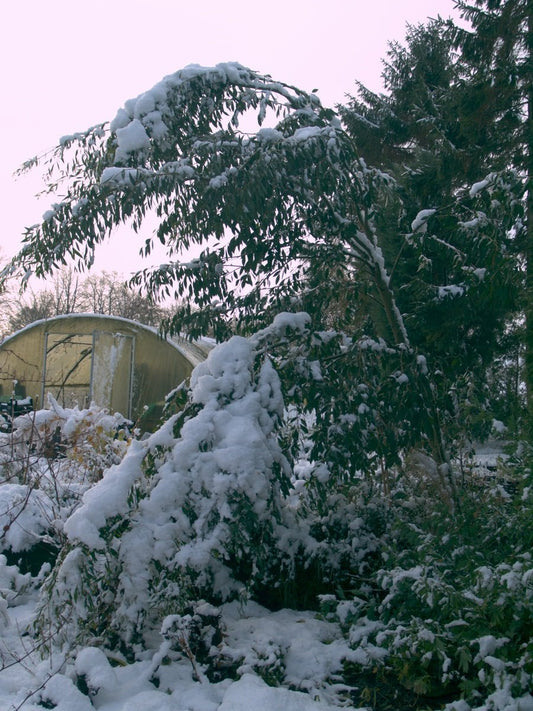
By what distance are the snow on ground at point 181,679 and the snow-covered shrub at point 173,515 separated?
205mm

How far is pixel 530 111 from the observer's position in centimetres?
930

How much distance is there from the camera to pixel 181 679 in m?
2.67

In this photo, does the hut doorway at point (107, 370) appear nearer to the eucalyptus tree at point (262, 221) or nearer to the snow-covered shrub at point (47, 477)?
the snow-covered shrub at point (47, 477)

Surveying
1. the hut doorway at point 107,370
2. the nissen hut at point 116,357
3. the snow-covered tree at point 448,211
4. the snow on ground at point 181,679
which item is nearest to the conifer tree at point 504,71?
the snow-covered tree at point 448,211

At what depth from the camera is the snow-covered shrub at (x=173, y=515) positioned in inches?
104

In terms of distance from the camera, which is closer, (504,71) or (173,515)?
(173,515)

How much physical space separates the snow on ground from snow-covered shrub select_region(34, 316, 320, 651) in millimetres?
205

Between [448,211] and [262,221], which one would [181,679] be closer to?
[262,221]

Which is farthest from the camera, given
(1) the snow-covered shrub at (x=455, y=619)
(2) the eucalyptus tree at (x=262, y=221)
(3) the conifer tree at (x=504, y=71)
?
(3) the conifer tree at (x=504, y=71)

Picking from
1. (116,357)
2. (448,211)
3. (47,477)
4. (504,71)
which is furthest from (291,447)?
(116,357)

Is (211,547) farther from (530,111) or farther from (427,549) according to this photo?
(530,111)

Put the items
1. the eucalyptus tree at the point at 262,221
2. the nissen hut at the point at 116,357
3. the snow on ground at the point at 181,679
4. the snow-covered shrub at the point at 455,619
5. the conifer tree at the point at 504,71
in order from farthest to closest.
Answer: the nissen hut at the point at 116,357
the conifer tree at the point at 504,71
the eucalyptus tree at the point at 262,221
the snow on ground at the point at 181,679
the snow-covered shrub at the point at 455,619

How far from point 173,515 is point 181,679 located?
764 millimetres

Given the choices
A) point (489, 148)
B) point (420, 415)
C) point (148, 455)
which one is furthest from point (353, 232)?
point (489, 148)
